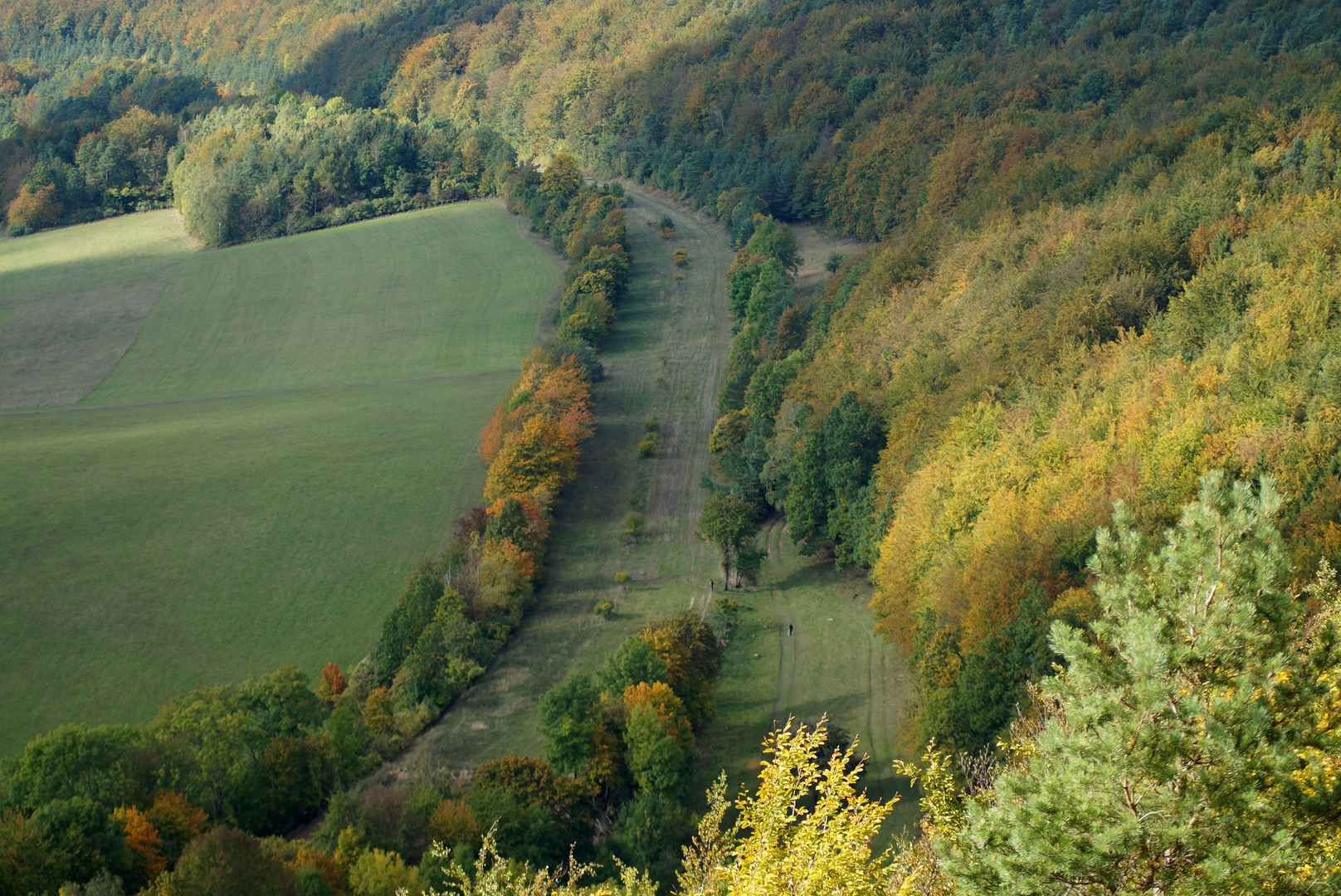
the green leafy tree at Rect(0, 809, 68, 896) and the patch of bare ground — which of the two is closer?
the green leafy tree at Rect(0, 809, 68, 896)

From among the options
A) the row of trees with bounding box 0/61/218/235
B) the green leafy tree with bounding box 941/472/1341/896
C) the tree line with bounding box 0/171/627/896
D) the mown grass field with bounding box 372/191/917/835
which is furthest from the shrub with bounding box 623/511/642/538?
the row of trees with bounding box 0/61/218/235

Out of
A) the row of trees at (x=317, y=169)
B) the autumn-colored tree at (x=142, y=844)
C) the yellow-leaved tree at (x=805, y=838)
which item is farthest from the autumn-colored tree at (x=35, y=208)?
the yellow-leaved tree at (x=805, y=838)

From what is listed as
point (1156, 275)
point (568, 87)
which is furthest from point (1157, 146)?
point (568, 87)

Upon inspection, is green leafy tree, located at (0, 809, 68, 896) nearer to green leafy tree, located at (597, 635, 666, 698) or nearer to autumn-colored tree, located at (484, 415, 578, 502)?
green leafy tree, located at (597, 635, 666, 698)

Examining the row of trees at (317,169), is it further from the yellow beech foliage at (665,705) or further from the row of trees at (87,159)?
the yellow beech foliage at (665,705)

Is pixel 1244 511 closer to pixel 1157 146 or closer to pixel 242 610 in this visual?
pixel 242 610
